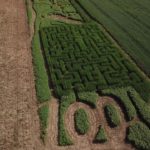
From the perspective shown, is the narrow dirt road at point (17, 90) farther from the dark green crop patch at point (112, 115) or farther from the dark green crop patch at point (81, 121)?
the dark green crop patch at point (112, 115)

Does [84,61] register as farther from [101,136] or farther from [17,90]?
[101,136]

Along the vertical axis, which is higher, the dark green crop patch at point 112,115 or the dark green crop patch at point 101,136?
the dark green crop patch at point 101,136

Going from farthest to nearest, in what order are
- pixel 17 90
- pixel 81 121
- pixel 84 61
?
pixel 84 61 < pixel 17 90 < pixel 81 121

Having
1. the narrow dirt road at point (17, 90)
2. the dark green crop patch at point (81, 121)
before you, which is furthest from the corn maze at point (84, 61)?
the dark green crop patch at point (81, 121)

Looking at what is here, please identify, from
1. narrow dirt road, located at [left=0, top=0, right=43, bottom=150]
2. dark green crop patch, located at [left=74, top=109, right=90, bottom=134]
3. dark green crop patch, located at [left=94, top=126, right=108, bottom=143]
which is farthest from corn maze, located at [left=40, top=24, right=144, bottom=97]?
dark green crop patch, located at [left=94, top=126, right=108, bottom=143]

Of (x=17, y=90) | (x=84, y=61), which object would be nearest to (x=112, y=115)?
(x=84, y=61)

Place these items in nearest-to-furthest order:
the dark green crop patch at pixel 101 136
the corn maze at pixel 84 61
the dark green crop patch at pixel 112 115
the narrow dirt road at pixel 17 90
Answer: the narrow dirt road at pixel 17 90 < the dark green crop patch at pixel 101 136 < the dark green crop patch at pixel 112 115 < the corn maze at pixel 84 61
